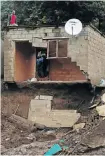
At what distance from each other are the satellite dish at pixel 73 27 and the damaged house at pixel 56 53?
0.26 metres

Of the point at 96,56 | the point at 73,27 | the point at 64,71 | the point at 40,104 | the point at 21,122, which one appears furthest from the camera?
the point at 96,56

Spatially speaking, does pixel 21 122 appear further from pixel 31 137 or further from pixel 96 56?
pixel 96 56

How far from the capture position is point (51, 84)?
13547 millimetres

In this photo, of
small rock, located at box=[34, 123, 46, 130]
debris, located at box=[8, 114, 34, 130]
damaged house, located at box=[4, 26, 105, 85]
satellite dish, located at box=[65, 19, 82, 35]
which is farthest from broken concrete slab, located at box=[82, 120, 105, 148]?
satellite dish, located at box=[65, 19, 82, 35]

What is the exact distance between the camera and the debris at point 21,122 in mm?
12430

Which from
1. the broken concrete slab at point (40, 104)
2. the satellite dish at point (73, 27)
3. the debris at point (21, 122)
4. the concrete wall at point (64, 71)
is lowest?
the debris at point (21, 122)

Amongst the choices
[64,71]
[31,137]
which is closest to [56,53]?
[64,71]

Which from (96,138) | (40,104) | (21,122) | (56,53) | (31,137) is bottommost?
(31,137)

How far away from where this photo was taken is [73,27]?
43.5 feet

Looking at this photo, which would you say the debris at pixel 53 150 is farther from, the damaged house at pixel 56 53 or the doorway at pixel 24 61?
the doorway at pixel 24 61

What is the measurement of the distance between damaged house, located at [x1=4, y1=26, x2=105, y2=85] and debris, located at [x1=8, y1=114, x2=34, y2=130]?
1.77 metres

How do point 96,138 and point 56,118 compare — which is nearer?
point 96,138

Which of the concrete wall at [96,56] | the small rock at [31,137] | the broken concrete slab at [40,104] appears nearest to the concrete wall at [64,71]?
the concrete wall at [96,56]

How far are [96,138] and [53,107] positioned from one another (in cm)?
319
